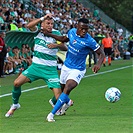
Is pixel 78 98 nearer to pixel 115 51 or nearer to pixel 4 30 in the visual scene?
pixel 4 30

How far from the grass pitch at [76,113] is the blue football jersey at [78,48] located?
1107 millimetres

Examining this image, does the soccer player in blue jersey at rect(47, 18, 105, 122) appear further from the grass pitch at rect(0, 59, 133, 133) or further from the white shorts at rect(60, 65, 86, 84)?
the grass pitch at rect(0, 59, 133, 133)

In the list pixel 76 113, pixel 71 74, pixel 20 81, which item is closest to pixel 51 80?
pixel 71 74

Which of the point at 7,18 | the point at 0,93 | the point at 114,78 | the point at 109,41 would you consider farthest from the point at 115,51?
the point at 0,93

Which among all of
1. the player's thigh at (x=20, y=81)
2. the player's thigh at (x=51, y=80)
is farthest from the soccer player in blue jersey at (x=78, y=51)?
the player's thigh at (x=20, y=81)

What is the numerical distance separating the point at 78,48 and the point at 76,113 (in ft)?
5.81

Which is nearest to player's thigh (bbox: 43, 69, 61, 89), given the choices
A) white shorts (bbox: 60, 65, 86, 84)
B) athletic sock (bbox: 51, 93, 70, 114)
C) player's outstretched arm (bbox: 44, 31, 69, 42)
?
white shorts (bbox: 60, 65, 86, 84)

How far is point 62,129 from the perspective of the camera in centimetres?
1073

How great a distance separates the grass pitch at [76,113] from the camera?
1084 centimetres

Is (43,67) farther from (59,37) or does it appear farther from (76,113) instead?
(76,113)

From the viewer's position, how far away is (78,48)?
12648mm

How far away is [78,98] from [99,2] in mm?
51082

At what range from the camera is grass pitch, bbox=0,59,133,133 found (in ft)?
35.5

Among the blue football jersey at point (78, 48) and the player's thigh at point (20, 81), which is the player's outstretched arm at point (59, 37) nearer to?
the blue football jersey at point (78, 48)
